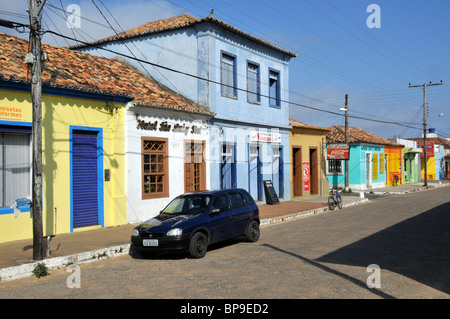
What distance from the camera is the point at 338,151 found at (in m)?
29.7

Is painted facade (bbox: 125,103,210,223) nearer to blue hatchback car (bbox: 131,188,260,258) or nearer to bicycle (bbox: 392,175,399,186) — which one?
blue hatchback car (bbox: 131,188,260,258)

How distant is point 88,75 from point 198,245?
26.6ft

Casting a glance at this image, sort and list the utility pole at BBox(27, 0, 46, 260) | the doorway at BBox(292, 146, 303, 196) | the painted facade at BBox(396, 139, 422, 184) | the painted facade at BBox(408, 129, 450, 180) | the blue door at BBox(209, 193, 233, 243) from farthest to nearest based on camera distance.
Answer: the painted facade at BBox(408, 129, 450, 180), the painted facade at BBox(396, 139, 422, 184), the doorway at BBox(292, 146, 303, 196), the blue door at BBox(209, 193, 233, 243), the utility pole at BBox(27, 0, 46, 260)

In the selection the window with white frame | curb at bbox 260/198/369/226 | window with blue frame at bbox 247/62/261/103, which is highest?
window with blue frame at bbox 247/62/261/103

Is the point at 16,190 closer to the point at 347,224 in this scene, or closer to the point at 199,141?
the point at 199,141

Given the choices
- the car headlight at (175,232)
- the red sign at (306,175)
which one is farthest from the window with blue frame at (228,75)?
the car headlight at (175,232)

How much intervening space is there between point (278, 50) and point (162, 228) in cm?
1599

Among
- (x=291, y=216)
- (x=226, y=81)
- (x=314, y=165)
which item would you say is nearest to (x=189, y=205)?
(x=291, y=216)

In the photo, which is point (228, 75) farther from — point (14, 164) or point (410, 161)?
point (410, 161)

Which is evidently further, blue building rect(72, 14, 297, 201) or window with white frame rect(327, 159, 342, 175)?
window with white frame rect(327, 159, 342, 175)

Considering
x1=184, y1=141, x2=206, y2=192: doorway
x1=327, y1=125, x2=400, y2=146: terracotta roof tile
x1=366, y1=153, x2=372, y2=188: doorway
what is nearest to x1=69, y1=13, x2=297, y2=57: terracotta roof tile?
x1=184, y1=141, x2=206, y2=192: doorway

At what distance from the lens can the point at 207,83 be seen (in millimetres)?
18969

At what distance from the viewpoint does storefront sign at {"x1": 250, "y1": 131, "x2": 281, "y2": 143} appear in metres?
21.6
